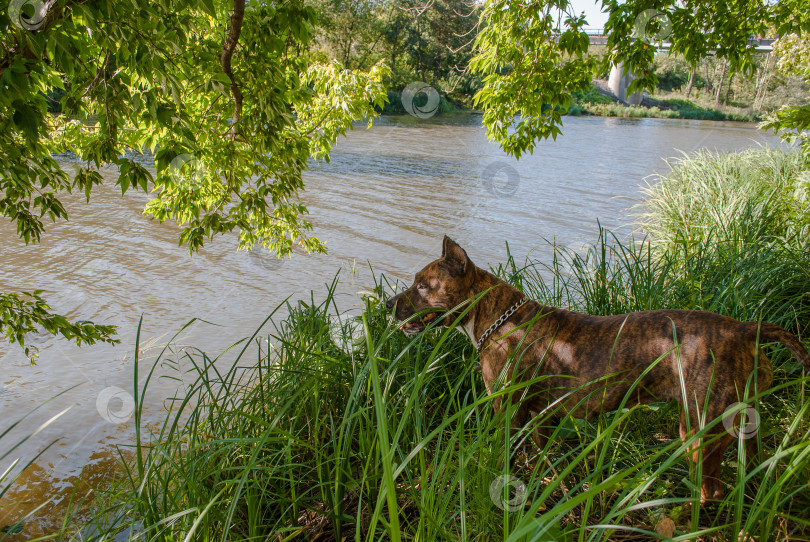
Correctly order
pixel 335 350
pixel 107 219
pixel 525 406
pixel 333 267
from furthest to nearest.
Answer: pixel 107 219 < pixel 333 267 < pixel 335 350 < pixel 525 406

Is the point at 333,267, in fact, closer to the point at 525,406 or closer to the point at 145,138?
the point at 145,138

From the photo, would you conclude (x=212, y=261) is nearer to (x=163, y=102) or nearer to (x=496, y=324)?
(x=163, y=102)

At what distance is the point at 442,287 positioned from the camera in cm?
323

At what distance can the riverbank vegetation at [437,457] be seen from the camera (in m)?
1.95

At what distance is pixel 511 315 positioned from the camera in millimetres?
3096

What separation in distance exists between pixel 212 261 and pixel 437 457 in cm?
999

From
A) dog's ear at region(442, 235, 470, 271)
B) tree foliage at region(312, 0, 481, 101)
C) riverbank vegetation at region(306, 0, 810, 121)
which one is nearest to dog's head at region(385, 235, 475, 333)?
dog's ear at region(442, 235, 470, 271)

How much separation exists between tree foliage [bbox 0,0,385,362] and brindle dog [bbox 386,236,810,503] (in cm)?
173

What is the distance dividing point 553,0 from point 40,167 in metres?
5.42

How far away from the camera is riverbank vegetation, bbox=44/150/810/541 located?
1.95 metres

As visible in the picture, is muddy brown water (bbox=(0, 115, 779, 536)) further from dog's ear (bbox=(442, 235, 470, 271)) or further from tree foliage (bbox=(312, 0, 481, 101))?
tree foliage (bbox=(312, 0, 481, 101))

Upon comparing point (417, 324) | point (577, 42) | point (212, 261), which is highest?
point (577, 42)

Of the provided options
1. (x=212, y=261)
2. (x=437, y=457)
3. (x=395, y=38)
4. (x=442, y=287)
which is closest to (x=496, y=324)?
(x=442, y=287)

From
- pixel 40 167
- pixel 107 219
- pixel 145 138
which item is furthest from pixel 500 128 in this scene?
pixel 107 219
